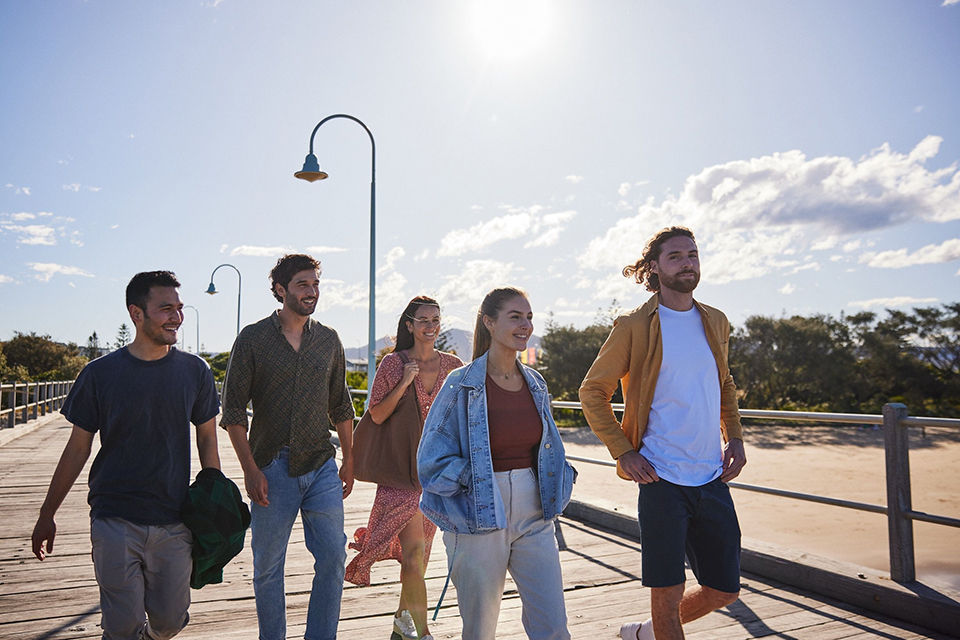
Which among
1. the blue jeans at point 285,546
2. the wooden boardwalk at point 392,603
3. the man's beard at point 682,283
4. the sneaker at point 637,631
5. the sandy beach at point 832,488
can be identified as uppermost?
the man's beard at point 682,283

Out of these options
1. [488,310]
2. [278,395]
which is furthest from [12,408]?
[488,310]

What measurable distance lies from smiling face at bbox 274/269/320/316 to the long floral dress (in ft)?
1.95

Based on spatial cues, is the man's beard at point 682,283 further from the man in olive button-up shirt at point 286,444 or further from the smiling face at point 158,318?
the smiling face at point 158,318

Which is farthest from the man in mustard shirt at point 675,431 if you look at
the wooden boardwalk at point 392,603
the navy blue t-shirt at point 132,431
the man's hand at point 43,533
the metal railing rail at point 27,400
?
the metal railing rail at point 27,400

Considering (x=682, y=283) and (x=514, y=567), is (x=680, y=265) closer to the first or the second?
(x=682, y=283)

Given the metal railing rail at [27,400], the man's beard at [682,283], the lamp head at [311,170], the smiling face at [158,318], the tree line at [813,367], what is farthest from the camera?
the tree line at [813,367]

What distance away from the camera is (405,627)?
158 inches

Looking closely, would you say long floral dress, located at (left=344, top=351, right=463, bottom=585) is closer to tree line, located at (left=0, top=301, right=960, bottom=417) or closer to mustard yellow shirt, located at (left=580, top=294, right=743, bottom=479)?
mustard yellow shirt, located at (left=580, top=294, right=743, bottom=479)

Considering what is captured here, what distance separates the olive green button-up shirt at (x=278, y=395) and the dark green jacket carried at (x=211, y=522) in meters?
0.45

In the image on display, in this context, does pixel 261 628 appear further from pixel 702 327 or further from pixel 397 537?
pixel 702 327

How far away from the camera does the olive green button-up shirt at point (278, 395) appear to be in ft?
12.1

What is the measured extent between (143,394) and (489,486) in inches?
58.3

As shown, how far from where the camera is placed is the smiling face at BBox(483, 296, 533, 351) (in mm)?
3129

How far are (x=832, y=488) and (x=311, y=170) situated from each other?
14185 mm
